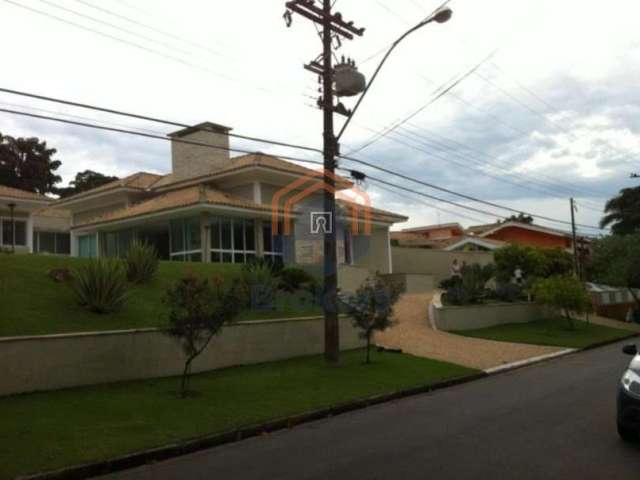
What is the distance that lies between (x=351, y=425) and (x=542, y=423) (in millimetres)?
2699

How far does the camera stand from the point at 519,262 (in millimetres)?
32938

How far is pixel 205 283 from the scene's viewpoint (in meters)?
11.0

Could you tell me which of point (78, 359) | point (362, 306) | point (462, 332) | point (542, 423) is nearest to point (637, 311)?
point (462, 332)

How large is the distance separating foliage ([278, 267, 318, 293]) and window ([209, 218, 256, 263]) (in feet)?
20.5

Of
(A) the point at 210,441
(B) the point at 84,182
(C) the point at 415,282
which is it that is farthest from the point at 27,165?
(A) the point at 210,441

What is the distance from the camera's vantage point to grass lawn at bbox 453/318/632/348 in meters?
22.7

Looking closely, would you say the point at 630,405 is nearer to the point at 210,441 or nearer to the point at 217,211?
the point at 210,441

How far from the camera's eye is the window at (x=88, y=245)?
3004 cm

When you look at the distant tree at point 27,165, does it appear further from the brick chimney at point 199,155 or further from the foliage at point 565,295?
the foliage at point 565,295

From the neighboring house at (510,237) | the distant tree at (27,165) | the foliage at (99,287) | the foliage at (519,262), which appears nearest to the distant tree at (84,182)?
the distant tree at (27,165)

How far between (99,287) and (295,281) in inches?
294

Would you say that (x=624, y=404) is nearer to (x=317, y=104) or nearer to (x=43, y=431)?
(x=43, y=431)

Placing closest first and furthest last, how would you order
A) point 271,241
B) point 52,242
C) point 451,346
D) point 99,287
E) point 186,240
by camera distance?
point 99,287 < point 451,346 < point 186,240 < point 271,241 < point 52,242

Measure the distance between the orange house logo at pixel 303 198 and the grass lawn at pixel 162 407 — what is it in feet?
37.8
